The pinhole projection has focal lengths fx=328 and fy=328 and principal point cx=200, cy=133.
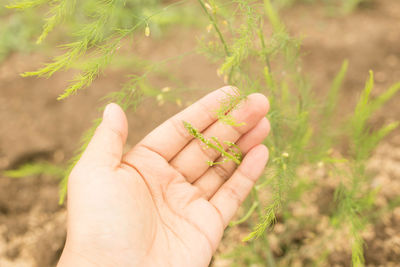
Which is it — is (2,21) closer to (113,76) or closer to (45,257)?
(113,76)

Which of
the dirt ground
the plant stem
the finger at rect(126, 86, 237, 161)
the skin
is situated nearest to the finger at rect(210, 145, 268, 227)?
the skin

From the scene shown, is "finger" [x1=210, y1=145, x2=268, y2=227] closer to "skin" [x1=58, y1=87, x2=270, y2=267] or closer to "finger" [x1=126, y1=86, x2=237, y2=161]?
"skin" [x1=58, y1=87, x2=270, y2=267]

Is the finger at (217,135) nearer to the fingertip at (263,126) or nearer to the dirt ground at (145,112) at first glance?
the fingertip at (263,126)

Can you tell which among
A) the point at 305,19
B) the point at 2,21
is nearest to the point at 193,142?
the point at 305,19

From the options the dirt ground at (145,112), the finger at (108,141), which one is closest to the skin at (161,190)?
the finger at (108,141)

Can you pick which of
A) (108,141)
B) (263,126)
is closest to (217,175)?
(263,126)
